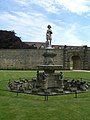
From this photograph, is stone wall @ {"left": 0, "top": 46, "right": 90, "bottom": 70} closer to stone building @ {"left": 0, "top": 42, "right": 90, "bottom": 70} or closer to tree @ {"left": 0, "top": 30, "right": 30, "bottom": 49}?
stone building @ {"left": 0, "top": 42, "right": 90, "bottom": 70}

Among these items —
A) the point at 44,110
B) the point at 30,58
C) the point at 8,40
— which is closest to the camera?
the point at 44,110

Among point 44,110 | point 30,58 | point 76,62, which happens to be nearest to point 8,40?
point 30,58

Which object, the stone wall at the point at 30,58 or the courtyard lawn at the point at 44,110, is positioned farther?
the stone wall at the point at 30,58

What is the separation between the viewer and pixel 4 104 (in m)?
12.0

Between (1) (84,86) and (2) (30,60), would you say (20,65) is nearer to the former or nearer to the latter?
(2) (30,60)

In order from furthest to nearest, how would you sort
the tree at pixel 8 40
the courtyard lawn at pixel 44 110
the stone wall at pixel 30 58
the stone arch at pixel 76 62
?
the tree at pixel 8 40 → the stone arch at pixel 76 62 → the stone wall at pixel 30 58 → the courtyard lawn at pixel 44 110

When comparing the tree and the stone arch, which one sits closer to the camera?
the stone arch

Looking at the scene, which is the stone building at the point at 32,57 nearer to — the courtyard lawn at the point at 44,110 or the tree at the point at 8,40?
the tree at the point at 8,40

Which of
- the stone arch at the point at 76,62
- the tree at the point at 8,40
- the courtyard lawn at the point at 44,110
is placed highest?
the tree at the point at 8,40

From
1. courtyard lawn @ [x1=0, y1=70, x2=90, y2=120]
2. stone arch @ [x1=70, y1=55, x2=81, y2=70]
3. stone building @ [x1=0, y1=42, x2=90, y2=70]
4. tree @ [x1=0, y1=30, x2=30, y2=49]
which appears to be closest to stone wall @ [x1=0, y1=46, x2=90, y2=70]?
stone building @ [x1=0, y1=42, x2=90, y2=70]

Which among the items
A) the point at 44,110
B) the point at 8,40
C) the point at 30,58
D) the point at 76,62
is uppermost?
the point at 8,40

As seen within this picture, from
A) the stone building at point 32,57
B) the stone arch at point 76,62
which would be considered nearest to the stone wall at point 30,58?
the stone building at point 32,57

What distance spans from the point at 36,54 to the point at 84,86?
33.4m

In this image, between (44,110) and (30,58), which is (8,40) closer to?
(30,58)
